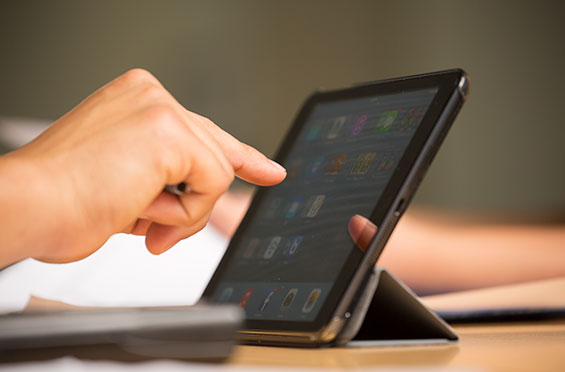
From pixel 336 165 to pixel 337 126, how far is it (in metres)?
0.06

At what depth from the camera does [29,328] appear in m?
0.32

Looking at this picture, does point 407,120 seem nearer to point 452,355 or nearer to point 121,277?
point 452,355

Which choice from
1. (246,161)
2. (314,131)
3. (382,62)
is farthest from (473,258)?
(382,62)

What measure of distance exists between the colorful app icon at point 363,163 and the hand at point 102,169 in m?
0.12

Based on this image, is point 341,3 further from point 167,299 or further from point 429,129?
point 429,129

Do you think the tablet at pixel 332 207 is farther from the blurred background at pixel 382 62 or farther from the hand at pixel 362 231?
the blurred background at pixel 382 62

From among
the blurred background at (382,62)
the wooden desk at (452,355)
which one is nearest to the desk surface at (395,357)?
the wooden desk at (452,355)

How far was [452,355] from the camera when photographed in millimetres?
414

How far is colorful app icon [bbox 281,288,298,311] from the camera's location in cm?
53

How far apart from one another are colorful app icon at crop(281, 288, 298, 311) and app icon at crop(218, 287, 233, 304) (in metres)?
0.08

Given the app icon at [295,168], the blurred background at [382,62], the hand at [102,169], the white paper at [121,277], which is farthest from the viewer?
the blurred background at [382,62]

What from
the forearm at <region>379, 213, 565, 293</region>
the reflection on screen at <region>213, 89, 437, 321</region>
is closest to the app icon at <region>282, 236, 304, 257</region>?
the reflection on screen at <region>213, 89, 437, 321</region>

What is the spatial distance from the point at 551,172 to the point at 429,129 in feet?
6.93

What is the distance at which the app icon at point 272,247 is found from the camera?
23.0 inches
